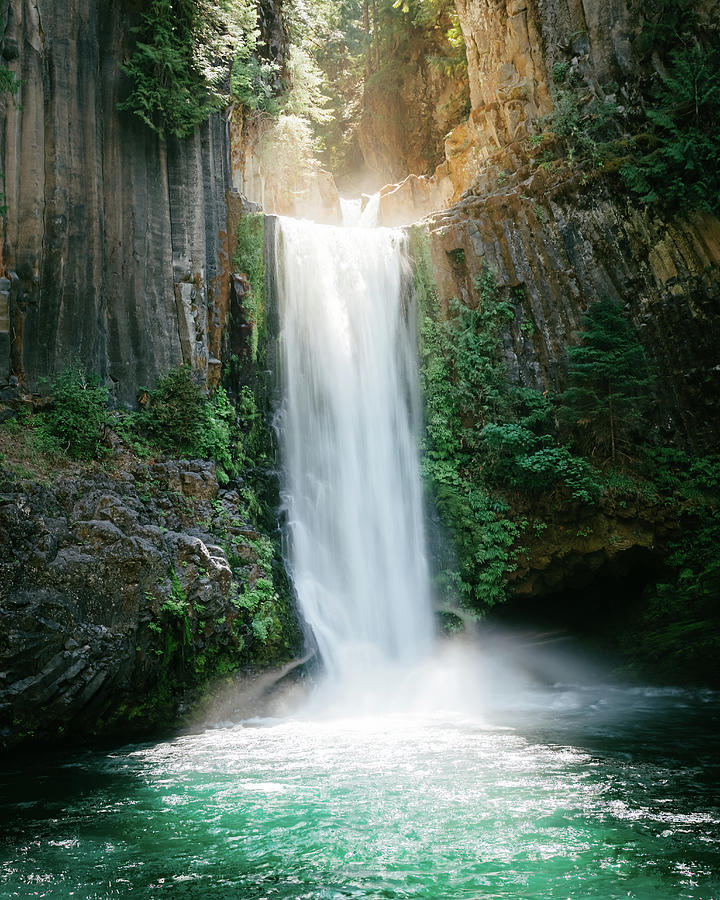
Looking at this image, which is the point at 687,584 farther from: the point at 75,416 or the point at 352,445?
the point at 75,416

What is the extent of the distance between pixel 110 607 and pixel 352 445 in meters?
6.95

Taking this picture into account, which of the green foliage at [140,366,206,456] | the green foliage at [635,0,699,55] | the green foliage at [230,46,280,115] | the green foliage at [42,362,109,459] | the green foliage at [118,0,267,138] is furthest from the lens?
the green foliage at [230,46,280,115]

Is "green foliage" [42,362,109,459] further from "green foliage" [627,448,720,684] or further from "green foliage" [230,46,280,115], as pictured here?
"green foliage" [627,448,720,684]

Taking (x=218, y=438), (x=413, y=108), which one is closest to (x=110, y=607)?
(x=218, y=438)

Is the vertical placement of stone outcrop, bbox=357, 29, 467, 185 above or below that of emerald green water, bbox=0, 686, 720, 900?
above

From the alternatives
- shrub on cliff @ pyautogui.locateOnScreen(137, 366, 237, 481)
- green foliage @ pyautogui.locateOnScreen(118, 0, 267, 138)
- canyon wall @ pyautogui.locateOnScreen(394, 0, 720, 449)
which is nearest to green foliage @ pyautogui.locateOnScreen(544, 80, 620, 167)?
canyon wall @ pyautogui.locateOnScreen(394, 0, 720, 449)

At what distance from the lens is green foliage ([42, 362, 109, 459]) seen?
1059 centimetres

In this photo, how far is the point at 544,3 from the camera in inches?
697

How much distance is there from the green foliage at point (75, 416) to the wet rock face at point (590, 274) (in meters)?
8.84

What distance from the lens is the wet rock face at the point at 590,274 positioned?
1475cm

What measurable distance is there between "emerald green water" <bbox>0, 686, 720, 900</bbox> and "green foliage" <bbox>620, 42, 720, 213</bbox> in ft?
36.7

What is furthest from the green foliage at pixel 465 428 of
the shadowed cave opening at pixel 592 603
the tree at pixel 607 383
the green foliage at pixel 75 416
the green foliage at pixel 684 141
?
the green foliage at pixel 75 416

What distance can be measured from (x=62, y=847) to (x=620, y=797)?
16.2 feet

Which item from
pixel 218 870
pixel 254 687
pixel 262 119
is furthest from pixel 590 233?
pixel 218 870
